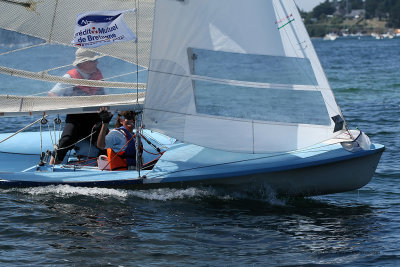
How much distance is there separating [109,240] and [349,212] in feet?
9.70

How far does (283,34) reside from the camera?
8359mm

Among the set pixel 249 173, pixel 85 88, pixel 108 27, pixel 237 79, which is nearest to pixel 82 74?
pixel 85 88

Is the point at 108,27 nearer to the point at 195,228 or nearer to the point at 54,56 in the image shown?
the point at 54,56

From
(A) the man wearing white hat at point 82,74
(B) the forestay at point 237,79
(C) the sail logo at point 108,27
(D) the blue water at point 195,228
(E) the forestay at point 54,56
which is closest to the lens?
(D) the blue water at point 195,228

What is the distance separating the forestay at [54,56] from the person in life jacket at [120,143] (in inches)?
9.7

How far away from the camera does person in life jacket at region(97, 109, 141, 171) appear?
30.0 ft

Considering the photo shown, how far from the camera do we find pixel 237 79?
8.43 m

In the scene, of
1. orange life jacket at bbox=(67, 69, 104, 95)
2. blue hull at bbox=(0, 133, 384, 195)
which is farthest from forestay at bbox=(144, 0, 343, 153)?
orange life jacket at bbox=(67, 69, 104, 95)

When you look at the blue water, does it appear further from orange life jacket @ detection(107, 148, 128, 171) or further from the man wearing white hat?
the man wearing white hat

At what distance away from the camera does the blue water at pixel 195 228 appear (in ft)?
23.7

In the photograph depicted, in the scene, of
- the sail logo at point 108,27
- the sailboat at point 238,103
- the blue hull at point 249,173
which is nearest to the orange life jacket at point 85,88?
the sailboat at point 238,103

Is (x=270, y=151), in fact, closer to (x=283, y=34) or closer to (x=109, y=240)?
(x=283, y=34)

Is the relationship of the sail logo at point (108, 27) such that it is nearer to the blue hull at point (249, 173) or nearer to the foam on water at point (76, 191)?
the blue hull at point (249, 173)

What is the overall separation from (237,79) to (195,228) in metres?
1.73
